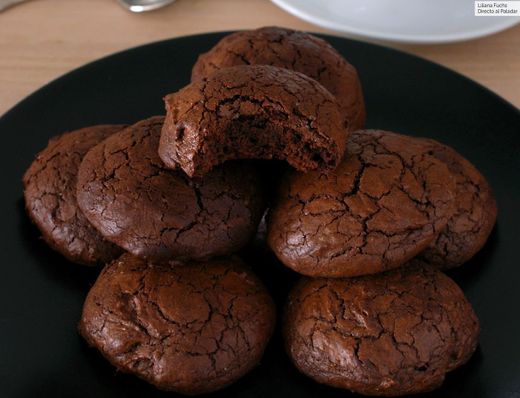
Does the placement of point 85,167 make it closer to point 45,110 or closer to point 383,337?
point 45,110

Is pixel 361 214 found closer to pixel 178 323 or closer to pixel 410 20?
pixel 178 323

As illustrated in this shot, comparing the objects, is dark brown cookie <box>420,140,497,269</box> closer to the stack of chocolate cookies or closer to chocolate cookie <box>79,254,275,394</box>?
the stack of chocolate cookies

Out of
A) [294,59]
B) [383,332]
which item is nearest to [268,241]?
[383,332]

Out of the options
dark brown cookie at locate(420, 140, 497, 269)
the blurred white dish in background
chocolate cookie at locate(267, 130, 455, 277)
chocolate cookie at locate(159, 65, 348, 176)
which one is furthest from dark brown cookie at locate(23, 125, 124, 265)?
the blurred white dish in background

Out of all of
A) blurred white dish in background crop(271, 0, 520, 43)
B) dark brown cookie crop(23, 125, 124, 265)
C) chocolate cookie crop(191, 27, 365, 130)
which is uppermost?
chocolate cookie crop(191, 27, 365, 130)

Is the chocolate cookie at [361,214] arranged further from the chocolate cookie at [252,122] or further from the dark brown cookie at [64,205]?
the dark brown cookie at [64,205]
